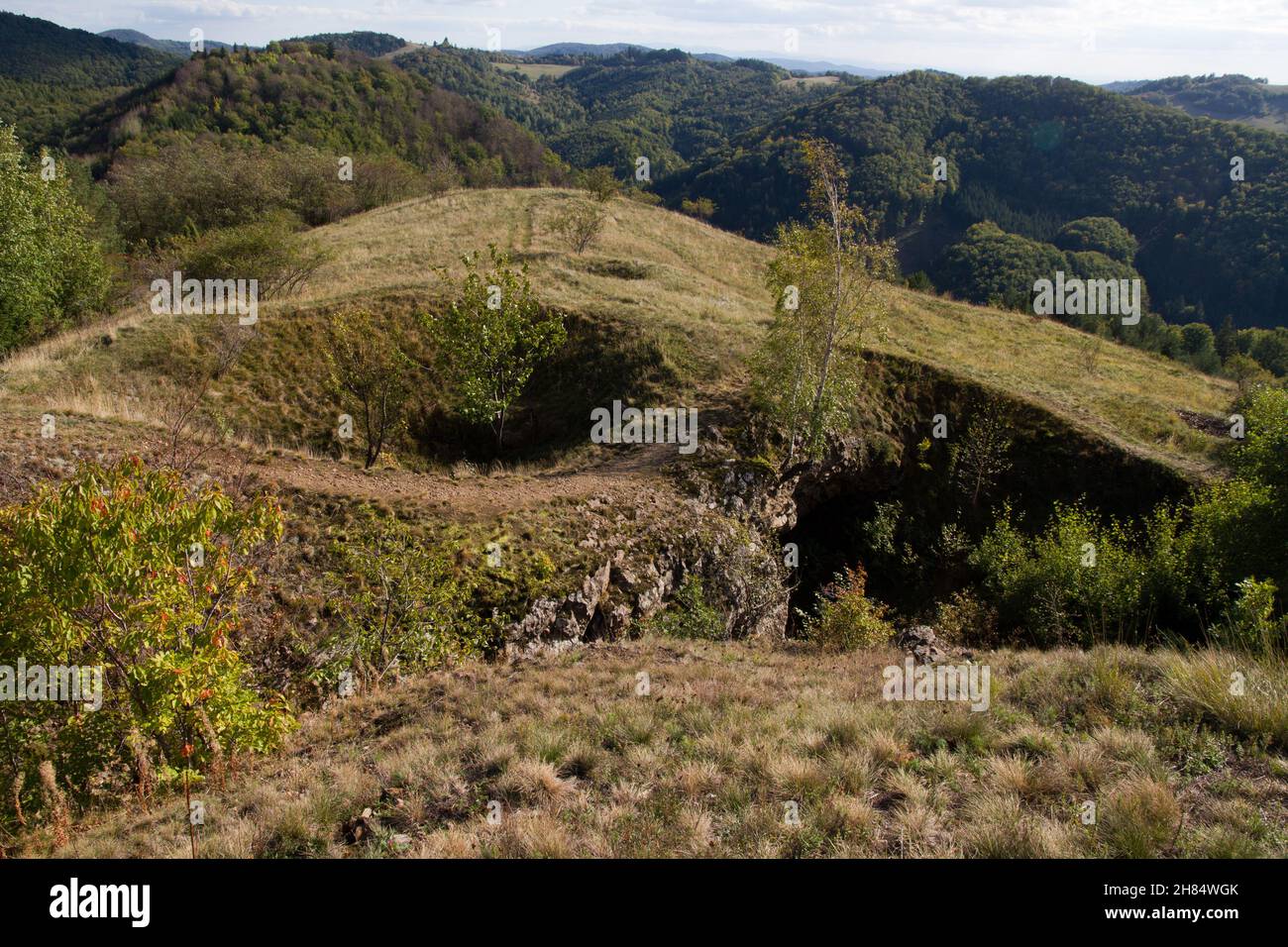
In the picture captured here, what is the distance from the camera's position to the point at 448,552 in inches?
553

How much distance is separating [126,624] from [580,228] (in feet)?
134

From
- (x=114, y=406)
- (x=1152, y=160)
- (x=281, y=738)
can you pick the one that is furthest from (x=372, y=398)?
(x=1152, y=160)

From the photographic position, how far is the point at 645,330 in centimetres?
2719

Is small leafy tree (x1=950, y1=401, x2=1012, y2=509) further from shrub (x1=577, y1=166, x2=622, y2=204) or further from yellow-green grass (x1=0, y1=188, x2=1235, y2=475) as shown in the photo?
shrub (x1=577, y1=166, x2=622, y2=204)

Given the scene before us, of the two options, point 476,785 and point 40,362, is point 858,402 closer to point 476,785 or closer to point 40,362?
point 476,785

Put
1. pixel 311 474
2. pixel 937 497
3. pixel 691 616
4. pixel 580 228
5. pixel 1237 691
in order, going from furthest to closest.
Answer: pixel 580 228 < pixel 937 497 < pixel 311 474 < pixel 691 616 < pixel 1237 691

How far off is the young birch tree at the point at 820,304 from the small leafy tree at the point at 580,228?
2578 cm

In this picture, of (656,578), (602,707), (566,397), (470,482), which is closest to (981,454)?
(656,578)

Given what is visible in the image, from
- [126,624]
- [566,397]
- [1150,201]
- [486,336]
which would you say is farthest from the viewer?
[1150,201]

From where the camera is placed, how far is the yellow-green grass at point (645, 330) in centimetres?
2119

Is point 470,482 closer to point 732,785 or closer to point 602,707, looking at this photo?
point 602,707

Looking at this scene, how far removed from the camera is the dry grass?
620cm

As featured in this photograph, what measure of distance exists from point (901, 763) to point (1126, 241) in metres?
209

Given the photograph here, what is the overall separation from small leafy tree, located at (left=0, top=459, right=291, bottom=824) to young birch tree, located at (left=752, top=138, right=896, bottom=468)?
50.7 ft
